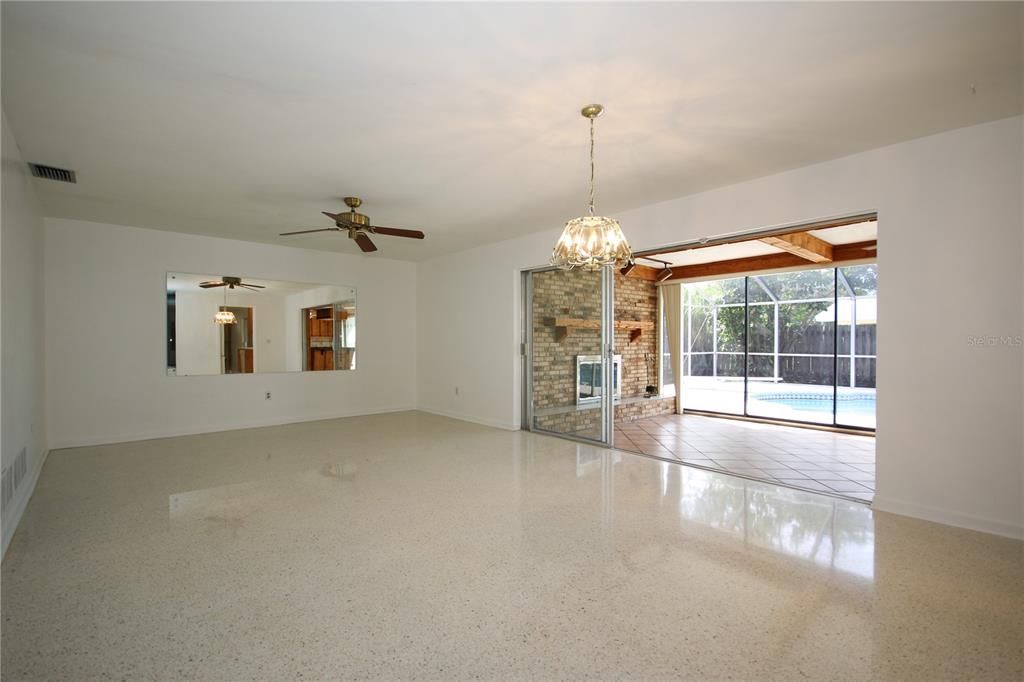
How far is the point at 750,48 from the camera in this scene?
210 centimetres

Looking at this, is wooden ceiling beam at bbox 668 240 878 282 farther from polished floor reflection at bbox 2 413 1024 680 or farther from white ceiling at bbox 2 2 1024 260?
polished floor reflection at bbox 2 413 1024 680

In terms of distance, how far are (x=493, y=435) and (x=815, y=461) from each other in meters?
3.39

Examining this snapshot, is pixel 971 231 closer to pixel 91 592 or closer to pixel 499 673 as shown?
pixel 499 673

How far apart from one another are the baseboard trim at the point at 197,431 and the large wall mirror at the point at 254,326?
68 cm

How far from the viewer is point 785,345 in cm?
746

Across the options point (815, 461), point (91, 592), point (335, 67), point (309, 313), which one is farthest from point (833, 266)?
point (91, 592)

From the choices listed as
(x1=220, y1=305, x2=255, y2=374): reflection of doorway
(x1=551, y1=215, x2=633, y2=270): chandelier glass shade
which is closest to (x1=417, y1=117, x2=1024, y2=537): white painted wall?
(x1=551, y1=215, x2=633, y2=270): chandelier glass shade

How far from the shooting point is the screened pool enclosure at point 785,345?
6.83 metres

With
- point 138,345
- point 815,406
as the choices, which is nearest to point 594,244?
point 138,345

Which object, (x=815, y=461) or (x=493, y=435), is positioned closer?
(x=815, y=461)

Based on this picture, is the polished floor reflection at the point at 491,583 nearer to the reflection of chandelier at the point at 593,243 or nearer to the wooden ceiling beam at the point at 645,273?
the reflection of chandelier at the point at 593,243

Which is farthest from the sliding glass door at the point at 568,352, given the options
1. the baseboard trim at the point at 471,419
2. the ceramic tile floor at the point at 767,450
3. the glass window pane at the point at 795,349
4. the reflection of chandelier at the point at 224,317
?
the reflection of chandelier at the point at 224,317

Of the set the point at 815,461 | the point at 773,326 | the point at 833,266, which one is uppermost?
the point at 833,266

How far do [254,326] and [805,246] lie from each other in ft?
22.9
